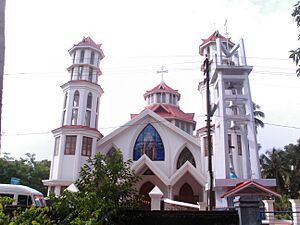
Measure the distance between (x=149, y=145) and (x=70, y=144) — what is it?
247 inches

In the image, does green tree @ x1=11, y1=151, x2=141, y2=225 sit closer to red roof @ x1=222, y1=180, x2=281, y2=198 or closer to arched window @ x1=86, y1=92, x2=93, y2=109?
red roof @ x1=222, y1=180, x2=281, y2=198

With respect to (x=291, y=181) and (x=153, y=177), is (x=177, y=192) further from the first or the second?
(x=291, y=181)

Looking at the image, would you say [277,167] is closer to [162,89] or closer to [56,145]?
[162,89]

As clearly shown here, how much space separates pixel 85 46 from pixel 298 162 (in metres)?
30.1

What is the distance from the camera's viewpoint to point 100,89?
86.4 ft

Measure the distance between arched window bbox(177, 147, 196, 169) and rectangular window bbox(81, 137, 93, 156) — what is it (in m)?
7.16

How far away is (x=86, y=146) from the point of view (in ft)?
77.9

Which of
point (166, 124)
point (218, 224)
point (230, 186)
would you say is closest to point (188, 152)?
point (166, 124)

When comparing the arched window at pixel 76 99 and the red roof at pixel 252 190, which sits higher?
the arched window at pixel 76 99

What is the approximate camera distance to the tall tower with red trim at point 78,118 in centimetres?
2269

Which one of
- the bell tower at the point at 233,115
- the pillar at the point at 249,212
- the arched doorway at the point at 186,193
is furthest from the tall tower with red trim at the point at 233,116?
the pillar at the point at 249,212

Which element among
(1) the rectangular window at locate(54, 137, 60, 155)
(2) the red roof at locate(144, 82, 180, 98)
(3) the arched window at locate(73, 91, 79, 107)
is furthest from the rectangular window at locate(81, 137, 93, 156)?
(2) the red roof at locate(144, 82, 180, 98)

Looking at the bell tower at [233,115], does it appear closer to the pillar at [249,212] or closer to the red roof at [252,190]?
the red roof at [252,190]

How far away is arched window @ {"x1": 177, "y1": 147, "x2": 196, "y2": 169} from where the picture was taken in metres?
23.9
